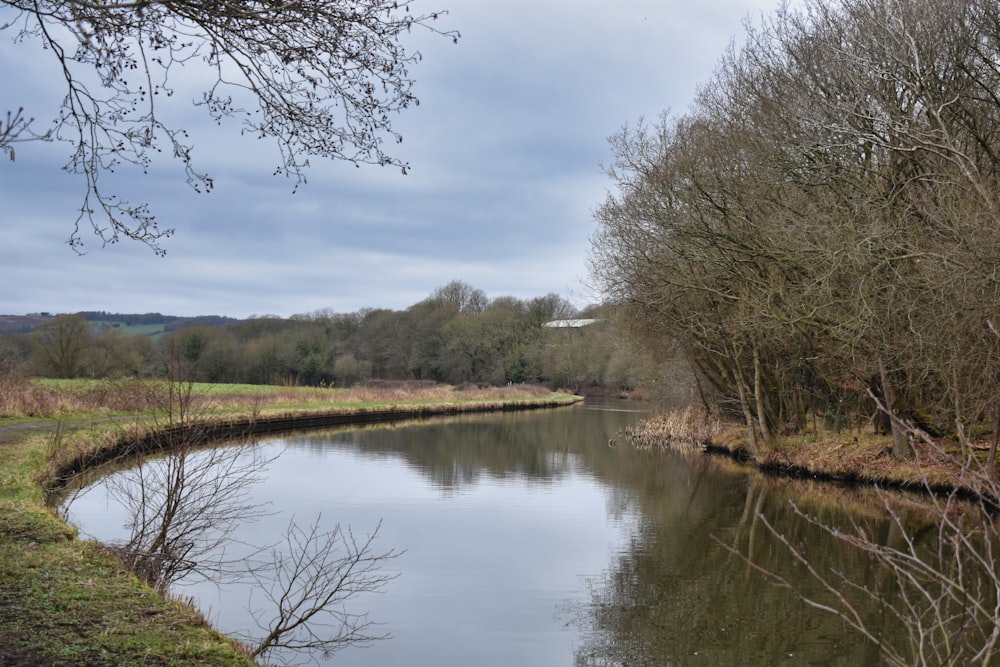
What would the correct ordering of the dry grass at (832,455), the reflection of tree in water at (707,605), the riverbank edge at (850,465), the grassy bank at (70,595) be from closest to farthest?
the grassy bank at (70,595) → the reflection of tree in water at (707,605) → the riverbank edge at (850,465) → the dry grass at (832,455)

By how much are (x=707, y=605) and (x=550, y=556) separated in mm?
2587

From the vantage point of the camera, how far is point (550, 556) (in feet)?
33.4

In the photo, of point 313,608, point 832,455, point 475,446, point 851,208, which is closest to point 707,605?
point 313,608

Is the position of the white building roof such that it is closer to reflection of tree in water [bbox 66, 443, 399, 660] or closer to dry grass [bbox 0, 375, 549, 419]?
dry grass [bbox 0, 375, 549, 419]

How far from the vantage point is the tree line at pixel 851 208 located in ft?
37.2

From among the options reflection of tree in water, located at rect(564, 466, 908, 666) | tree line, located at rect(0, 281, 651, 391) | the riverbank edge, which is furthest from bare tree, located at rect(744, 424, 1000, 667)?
tree line, located at rect(0, 281, 651, 391)

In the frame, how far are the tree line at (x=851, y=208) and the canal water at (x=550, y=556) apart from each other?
2.75 metres

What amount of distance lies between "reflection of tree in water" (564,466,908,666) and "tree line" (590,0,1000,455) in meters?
2.72

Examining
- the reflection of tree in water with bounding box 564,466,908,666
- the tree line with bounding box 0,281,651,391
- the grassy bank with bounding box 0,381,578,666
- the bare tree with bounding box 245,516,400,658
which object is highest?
the tree line with bounding box 0,281,651,391

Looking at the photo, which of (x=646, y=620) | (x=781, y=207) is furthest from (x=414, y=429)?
(x=646, y=620)

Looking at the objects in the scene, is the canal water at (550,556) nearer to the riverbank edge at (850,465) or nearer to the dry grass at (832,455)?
the riverbank edge at (850,465)

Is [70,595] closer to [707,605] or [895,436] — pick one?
[707,605]

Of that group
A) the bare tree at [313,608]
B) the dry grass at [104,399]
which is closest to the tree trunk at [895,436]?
the bare tree at [313,608]

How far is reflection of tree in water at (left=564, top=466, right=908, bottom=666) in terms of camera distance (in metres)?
6.62
